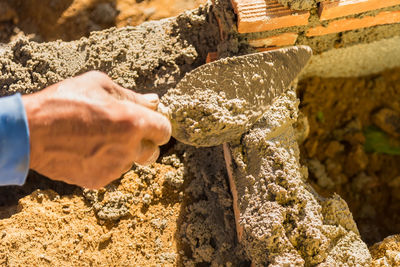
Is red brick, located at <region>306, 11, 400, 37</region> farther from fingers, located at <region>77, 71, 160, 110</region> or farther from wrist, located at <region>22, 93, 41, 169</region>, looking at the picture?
wrist, located at <region>22, 93, 41, 169</region>

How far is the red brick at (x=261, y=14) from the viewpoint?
1.99m

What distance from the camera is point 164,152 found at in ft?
7.48

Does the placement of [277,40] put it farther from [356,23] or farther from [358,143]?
[358,143]

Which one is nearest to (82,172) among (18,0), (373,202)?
(373,202)

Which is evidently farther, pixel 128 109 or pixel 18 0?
pixel 18 0

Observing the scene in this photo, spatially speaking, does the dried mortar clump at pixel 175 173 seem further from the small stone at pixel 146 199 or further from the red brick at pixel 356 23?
the red brick at pixel 356 23

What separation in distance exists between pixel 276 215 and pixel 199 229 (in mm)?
454

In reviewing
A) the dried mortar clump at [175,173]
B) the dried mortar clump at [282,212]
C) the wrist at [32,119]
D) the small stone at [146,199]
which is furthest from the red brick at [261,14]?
the wrist at [32,119]

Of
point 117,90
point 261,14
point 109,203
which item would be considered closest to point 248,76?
point 261,14

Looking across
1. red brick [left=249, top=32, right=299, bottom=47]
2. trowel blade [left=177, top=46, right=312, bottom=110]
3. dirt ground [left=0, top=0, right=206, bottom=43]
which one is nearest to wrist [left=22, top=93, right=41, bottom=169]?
trowel blade [left=177, top=46, right=312, bottom=110]

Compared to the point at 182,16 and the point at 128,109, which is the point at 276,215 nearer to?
the point at 128,109

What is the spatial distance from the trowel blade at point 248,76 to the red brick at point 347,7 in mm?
255

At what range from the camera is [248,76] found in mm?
1933

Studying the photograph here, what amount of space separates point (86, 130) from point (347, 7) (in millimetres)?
1500
